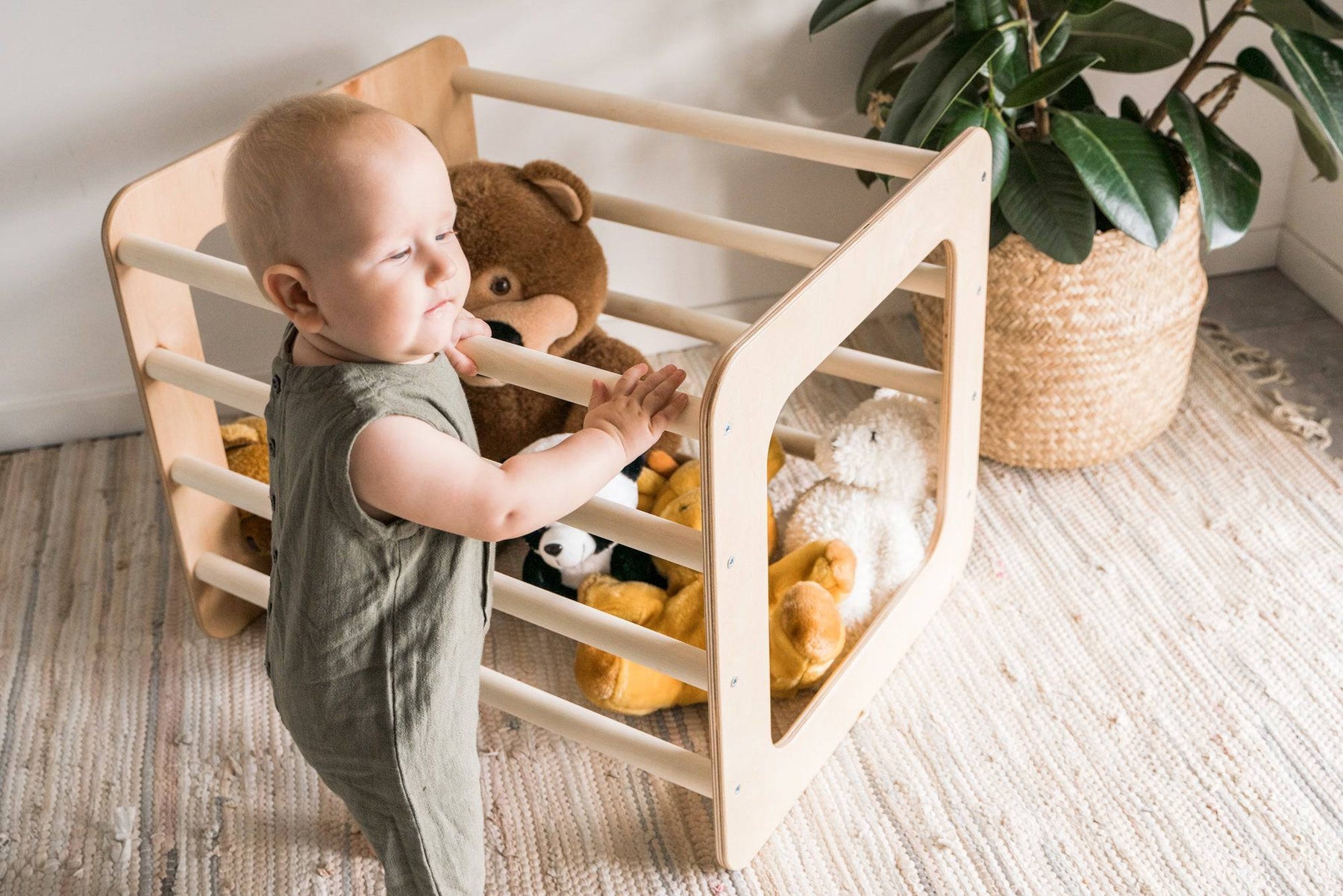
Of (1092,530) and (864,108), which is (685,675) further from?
(864,108)

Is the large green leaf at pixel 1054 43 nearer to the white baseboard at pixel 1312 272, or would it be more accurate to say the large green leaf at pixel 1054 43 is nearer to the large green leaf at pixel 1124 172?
the large green leaf at pixel 1124 172

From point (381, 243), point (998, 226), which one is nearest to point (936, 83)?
point (998, 226)

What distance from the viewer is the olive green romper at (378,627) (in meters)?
0.79

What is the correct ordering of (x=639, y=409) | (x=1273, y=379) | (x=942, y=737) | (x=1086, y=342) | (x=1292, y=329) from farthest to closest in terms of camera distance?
(x=1292, y=329)
(x=1273, y=379)
(x=1086, y=342)
(x=942, y=737)
(x=639, y=409)

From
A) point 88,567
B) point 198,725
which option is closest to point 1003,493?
point 198,725

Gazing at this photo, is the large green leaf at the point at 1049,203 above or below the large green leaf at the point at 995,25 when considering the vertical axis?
below

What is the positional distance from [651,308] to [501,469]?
0.59m

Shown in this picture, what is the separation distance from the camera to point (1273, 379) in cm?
165

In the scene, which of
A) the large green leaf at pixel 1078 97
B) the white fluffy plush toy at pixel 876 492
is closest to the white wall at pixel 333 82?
the large green leaf at pixel 1078 97

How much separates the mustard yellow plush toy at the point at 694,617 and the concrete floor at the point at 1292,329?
0.76m

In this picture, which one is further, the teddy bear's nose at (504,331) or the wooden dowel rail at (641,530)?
the teddy bear's nose at (504,331)

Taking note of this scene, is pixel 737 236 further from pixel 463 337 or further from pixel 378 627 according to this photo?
pixel 378 627

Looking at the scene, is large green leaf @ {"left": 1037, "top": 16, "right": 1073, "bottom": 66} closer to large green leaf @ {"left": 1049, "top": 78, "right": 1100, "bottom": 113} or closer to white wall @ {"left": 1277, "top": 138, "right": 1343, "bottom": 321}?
large green leaf @ {"left": 1049, "top": 78, "right": 1100, "bottom": 113}

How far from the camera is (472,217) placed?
1.26 meters
